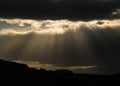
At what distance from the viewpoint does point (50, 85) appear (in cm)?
15212

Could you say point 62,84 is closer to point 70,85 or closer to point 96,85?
point 70,85

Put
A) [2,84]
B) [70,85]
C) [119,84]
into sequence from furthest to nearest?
[119,84] < [70,85] < [2,84]

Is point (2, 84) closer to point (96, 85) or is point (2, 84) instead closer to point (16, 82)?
point (16, 82)

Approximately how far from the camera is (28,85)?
477 feet

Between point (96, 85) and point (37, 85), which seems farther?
point (96, 85)

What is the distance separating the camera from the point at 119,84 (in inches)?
6585

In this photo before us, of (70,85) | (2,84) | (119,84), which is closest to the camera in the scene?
(2,84)

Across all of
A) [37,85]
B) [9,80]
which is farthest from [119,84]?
[9,80]

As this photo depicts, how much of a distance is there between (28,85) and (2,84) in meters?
11.8

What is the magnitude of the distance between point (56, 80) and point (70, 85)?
16.1 metres

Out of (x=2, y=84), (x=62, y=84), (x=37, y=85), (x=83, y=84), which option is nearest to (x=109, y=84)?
(x=83, y=84)

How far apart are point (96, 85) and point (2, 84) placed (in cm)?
4707

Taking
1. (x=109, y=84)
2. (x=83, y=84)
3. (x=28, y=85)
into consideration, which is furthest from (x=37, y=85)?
(x=109, y=84)

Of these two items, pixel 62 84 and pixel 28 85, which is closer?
pixel 28 85
